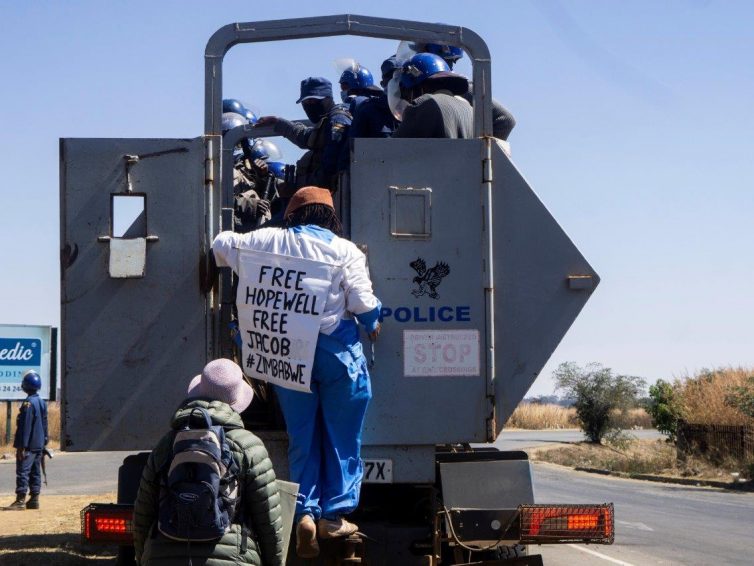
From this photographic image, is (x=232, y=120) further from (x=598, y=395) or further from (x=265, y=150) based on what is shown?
(x=598, y=395)

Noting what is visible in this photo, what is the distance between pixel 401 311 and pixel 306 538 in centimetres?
128

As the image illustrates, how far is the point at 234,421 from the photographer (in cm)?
435

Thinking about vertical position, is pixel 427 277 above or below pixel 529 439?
above

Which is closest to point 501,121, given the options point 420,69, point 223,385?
point 420,69

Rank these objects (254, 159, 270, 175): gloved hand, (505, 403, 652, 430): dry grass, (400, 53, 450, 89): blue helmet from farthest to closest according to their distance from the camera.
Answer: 1. (505, 403, 652, 430): dry grass
2. (254, 159, 270, 175): gloved hand
3. (400, 53, 450, 89): blue helmet

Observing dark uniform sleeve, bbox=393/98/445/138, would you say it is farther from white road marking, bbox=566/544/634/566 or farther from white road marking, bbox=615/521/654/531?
white road marking, bbox=615/521/654/531

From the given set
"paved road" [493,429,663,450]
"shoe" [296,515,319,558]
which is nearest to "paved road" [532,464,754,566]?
"shoe" [296,515,319,558]

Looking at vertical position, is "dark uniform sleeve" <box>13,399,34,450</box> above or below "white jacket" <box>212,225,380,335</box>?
below

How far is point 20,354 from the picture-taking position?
33.1m

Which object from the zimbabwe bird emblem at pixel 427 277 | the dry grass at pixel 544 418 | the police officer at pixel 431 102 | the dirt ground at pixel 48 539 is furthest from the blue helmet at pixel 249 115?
the dry grass at pixel 544 418

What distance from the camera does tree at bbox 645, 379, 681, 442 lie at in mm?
32781

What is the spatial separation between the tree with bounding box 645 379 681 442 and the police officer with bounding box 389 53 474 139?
1033 inches

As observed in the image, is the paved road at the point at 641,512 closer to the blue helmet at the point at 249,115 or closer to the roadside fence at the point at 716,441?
the roadside fence at the point at 716,441

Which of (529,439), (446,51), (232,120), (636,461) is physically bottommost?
(529,439)
